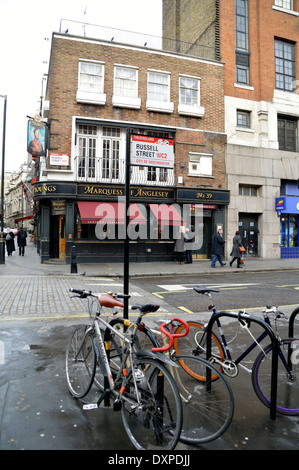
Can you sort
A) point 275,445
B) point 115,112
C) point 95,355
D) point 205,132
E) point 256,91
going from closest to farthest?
point 275,445 → point 95,355 → point 115,112 → point 205,132 → point 256,91

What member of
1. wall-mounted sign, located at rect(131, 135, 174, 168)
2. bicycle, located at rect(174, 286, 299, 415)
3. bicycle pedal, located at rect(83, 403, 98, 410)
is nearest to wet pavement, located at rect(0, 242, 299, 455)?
bicycle pedal, located at rect(83, 403, 98, 410)

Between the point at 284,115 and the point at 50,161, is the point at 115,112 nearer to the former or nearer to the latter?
the point at 50,161

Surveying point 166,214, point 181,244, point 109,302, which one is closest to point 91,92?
point 166,214

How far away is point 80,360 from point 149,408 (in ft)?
4.72

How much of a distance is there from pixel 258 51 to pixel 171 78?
6.70m

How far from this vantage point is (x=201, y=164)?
2016 centimetres

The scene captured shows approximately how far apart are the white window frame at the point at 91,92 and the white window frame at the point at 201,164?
20.0ft

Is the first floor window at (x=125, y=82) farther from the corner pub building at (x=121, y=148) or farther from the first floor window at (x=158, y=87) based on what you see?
the first floor window at (x=158, y=87)

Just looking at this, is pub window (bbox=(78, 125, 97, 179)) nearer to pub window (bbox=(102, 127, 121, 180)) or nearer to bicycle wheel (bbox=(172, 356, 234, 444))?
pub window (bbox=(102, 127, 121, 180))

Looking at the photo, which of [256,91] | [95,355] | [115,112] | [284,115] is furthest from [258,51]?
[95,355]

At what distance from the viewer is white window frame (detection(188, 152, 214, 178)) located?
787 inches

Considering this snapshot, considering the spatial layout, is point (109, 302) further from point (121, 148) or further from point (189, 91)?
point (189, 91)

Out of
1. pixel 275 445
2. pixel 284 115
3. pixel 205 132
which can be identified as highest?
pixel 284 115

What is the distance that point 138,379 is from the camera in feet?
9.09
